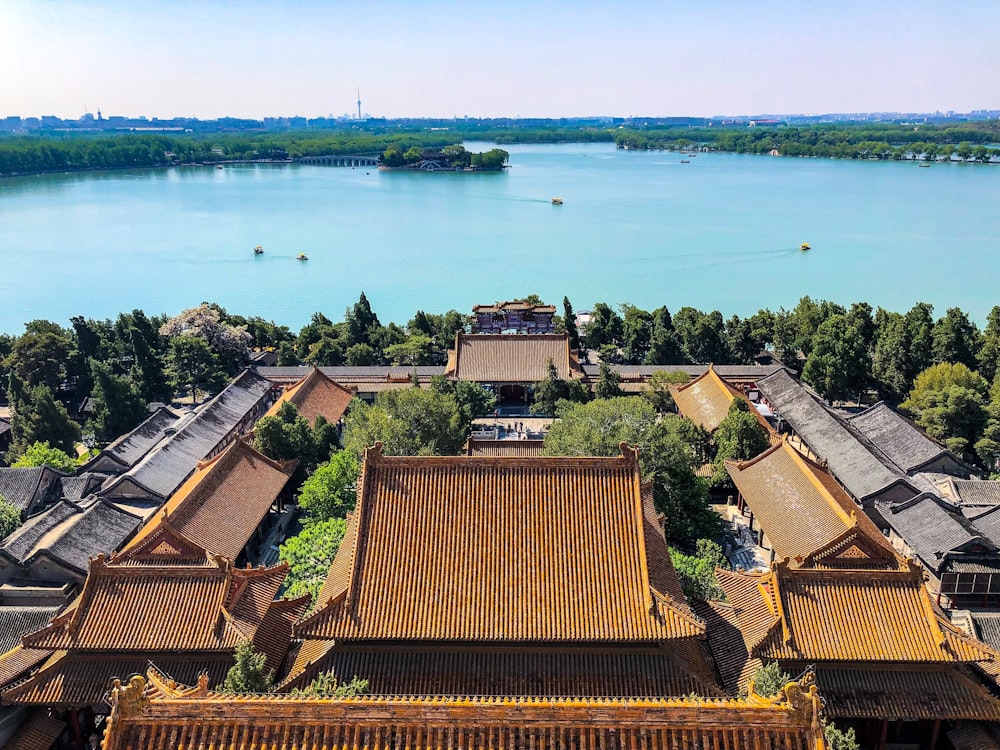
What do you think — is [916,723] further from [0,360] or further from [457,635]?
A: [0,360]

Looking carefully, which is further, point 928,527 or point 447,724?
point 928,527

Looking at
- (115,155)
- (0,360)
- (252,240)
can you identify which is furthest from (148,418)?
(115,155)

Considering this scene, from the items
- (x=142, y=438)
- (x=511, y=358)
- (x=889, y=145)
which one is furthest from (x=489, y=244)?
(x=889, y=145)

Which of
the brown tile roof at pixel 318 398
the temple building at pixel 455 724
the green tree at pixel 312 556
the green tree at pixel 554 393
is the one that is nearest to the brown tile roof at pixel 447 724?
the temple building at pixel 455 724

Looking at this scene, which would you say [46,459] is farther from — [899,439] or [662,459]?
[899,439]

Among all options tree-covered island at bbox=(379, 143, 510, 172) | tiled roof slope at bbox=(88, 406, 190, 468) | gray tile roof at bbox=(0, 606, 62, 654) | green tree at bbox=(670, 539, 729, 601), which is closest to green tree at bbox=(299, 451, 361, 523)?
gray tile roof at bbox=(0, 606, 62, 654)

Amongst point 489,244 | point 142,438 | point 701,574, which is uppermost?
point 701,574

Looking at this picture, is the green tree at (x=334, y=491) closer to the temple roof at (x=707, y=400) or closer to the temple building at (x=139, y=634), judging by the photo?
the temple building at (x=139, y=634)
